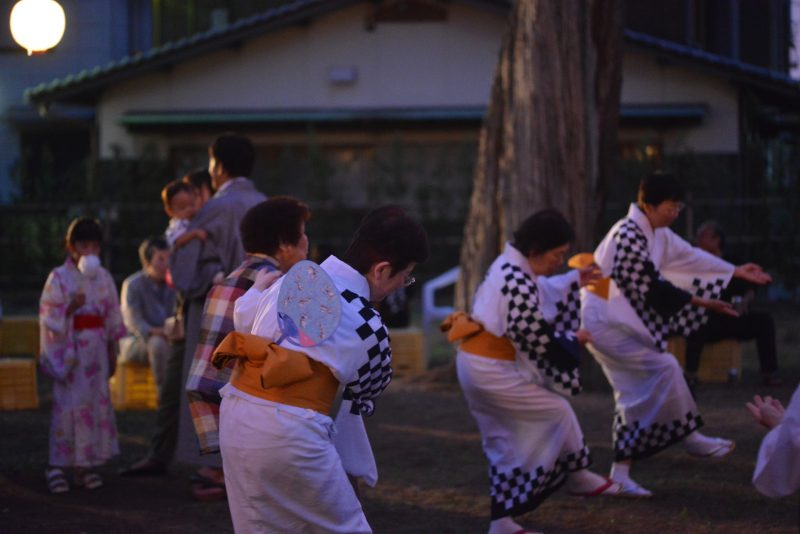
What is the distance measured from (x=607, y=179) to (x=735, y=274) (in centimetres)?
398

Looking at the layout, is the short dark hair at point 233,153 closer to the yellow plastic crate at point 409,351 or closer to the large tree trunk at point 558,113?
the large tree trunk at point 558,113

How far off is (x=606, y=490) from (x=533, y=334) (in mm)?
1325

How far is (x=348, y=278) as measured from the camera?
Answer: 12.3 ft

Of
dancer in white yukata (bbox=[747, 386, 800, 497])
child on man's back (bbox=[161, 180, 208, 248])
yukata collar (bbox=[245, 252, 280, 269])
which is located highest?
child on man's back (bbox=[161, 180, 208, 248])

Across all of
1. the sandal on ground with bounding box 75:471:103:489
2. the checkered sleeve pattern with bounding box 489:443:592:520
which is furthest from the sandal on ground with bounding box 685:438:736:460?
the sandal on ground with bounding box 75:471:103:489

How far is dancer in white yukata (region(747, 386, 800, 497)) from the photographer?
3.98 m

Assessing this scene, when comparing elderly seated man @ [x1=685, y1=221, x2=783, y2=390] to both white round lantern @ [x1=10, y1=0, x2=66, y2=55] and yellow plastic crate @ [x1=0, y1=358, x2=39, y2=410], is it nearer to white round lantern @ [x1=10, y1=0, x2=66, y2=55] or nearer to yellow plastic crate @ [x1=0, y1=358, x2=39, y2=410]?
yellow plastic crate @ [x1=0, y1=358, x2=39, y2=410]

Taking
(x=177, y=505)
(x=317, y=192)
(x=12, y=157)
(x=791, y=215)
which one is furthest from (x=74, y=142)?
(x=177, y=505)

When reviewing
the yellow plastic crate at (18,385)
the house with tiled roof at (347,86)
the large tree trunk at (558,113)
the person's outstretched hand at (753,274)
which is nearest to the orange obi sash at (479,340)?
the person's outstretched hand at (753,274)

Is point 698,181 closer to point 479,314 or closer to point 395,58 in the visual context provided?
point 395,58

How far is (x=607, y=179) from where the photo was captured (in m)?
10.8

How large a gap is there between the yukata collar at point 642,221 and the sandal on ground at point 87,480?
3.50 metres

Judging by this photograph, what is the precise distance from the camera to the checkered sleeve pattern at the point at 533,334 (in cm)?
577

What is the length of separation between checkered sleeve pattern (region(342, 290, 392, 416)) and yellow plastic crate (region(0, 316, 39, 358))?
9318mm
